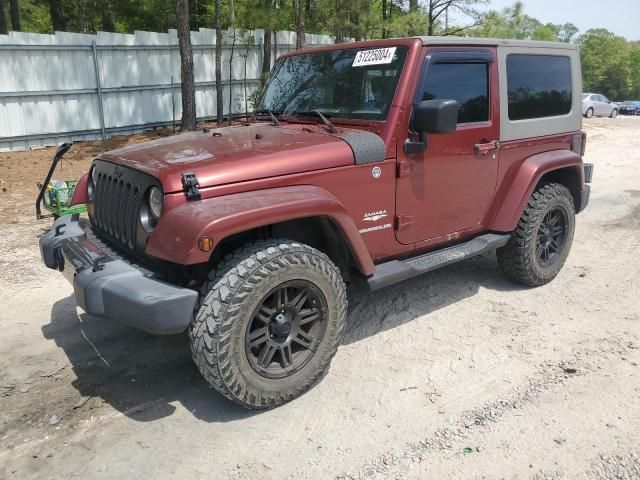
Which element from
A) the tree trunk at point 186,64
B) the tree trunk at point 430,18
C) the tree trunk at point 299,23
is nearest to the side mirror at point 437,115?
the tree trunk at point 186,64

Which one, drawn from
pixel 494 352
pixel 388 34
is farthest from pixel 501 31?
pixel 494 352

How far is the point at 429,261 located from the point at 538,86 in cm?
195

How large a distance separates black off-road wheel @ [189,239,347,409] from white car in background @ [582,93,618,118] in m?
26.9

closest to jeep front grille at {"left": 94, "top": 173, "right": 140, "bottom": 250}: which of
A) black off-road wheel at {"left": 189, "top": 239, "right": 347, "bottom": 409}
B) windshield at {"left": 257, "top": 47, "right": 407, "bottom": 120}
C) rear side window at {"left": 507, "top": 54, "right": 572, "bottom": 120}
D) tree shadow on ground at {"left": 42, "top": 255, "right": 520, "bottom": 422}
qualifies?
black off-road wheel at {"left": 189, "top": 239, "right": 347, "bottom": 409}

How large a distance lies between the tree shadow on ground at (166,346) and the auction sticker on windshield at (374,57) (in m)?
1.56

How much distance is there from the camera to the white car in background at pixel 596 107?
26422 mm

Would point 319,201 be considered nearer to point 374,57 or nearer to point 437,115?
point 437,115

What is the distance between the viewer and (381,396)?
3.24 m

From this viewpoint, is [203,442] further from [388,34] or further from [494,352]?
[388,34]

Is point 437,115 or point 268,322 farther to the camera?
point 437,115

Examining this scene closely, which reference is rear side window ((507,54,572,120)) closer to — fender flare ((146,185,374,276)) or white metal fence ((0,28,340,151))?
fender flare ((146,185,374,276))

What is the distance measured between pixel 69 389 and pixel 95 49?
35.0ft

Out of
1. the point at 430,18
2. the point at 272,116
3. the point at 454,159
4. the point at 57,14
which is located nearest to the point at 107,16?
the point at 57,14

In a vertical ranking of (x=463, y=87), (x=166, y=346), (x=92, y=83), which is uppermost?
(x=92, y=83)
